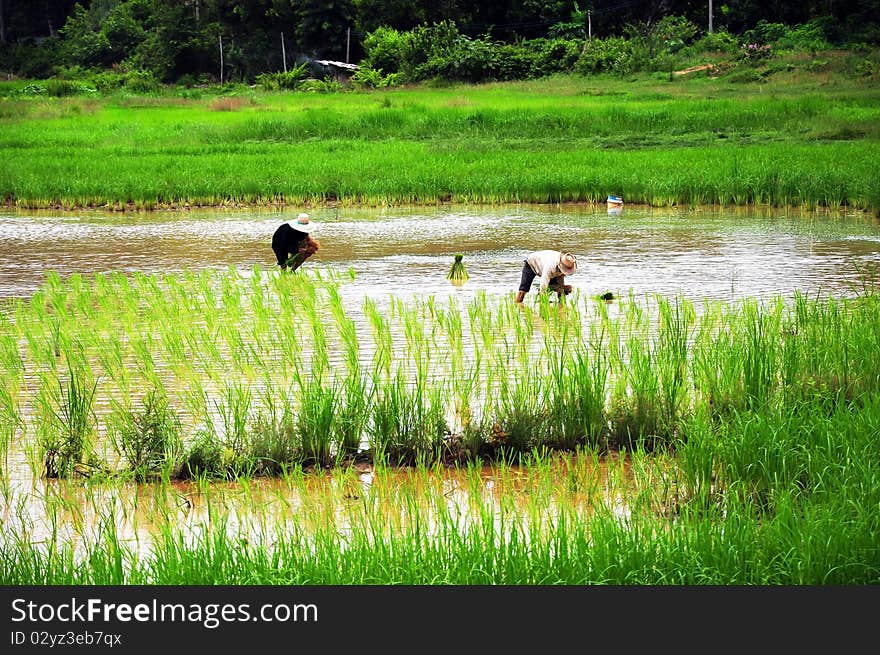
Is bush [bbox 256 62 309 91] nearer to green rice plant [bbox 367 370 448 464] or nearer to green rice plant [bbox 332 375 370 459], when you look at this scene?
green rice plant [bbox 332 375 370 459]

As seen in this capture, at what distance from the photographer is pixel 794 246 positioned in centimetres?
1237

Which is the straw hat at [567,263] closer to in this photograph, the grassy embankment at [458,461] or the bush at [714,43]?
the grassy embankment at [458,461]

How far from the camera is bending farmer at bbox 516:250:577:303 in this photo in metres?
8.41

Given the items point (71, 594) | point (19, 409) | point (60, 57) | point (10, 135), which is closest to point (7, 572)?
point (71, 594)

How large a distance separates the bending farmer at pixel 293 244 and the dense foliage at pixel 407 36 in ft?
92.3

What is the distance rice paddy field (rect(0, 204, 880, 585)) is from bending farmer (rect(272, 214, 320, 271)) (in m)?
0.61

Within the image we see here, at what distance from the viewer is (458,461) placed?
517 cm

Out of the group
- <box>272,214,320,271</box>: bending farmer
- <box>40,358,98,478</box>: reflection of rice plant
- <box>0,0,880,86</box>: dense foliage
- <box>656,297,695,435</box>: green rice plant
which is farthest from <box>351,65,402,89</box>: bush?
<box>40,358,98,478</box>: reflection of rice plant

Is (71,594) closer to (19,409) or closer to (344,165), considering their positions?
(19,409)

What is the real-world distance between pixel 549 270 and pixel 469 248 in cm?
441

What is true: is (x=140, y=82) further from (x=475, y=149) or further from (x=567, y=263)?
(x=567, y=263)

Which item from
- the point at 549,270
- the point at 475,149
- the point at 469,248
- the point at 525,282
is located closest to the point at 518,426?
the point at 549,270

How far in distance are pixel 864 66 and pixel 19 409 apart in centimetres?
2835

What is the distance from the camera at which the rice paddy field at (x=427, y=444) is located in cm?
348
